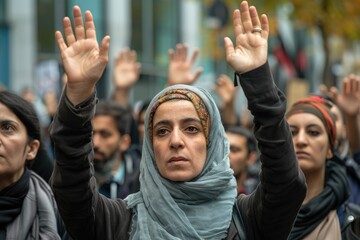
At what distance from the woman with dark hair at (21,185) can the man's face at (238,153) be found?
7.56ft

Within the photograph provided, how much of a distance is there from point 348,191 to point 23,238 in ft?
6.23

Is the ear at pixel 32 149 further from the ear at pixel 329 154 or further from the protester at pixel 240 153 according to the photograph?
the protester at pixel 240 153

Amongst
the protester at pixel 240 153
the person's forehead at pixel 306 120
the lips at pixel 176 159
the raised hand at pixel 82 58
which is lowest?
the protester at pixel 240 153

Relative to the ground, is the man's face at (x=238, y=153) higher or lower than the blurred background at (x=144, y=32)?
lower

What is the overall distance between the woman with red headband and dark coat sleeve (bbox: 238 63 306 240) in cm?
113

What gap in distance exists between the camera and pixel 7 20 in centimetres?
2119

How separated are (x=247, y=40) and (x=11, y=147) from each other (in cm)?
146

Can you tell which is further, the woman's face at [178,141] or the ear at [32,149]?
the ear at [32,149]

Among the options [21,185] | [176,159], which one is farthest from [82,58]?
[21,185]

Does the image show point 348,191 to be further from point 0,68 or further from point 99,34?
point 99,34

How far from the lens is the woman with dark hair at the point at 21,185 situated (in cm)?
423

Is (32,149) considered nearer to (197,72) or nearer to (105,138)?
(105,138)

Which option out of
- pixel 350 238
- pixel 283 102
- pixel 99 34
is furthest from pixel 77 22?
pixel 99 34

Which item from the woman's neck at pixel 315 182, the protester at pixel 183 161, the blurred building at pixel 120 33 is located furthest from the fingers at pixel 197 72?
the blurred building at pixel 120 33
